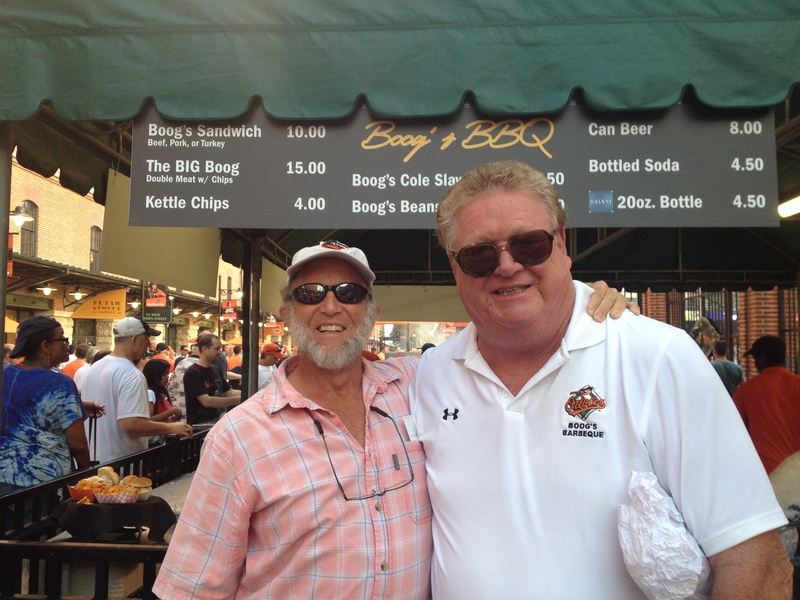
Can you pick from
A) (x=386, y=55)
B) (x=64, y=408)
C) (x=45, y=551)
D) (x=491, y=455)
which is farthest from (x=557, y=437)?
(x=64, y=408)

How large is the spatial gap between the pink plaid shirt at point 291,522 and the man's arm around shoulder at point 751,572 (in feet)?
2.80

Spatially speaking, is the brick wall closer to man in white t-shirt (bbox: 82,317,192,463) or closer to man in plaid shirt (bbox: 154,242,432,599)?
man in white t-shirt (bbox: 82,317,192,463)

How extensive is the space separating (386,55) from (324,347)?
1.33m

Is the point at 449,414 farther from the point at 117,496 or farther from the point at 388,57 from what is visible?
the point at 117,496

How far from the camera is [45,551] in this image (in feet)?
8.48

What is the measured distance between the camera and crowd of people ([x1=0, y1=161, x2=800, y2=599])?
142 centimetres

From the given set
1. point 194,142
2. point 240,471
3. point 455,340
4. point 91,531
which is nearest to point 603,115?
point 455,340

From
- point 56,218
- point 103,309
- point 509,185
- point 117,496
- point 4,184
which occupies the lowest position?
point 117,496

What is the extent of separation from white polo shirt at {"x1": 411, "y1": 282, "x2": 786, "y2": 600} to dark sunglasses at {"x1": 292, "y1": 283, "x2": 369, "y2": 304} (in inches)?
23.2

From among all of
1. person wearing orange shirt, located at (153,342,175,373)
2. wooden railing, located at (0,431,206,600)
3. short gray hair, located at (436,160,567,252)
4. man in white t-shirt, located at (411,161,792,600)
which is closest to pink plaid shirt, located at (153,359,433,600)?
man in white t-shirt, located at (411,161,792,600)

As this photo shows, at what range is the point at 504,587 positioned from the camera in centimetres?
161

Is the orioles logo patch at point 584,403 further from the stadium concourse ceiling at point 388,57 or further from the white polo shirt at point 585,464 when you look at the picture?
the stadium concourse ceiling at point 388,57

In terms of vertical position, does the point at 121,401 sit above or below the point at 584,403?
below

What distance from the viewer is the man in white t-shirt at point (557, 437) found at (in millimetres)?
1400
